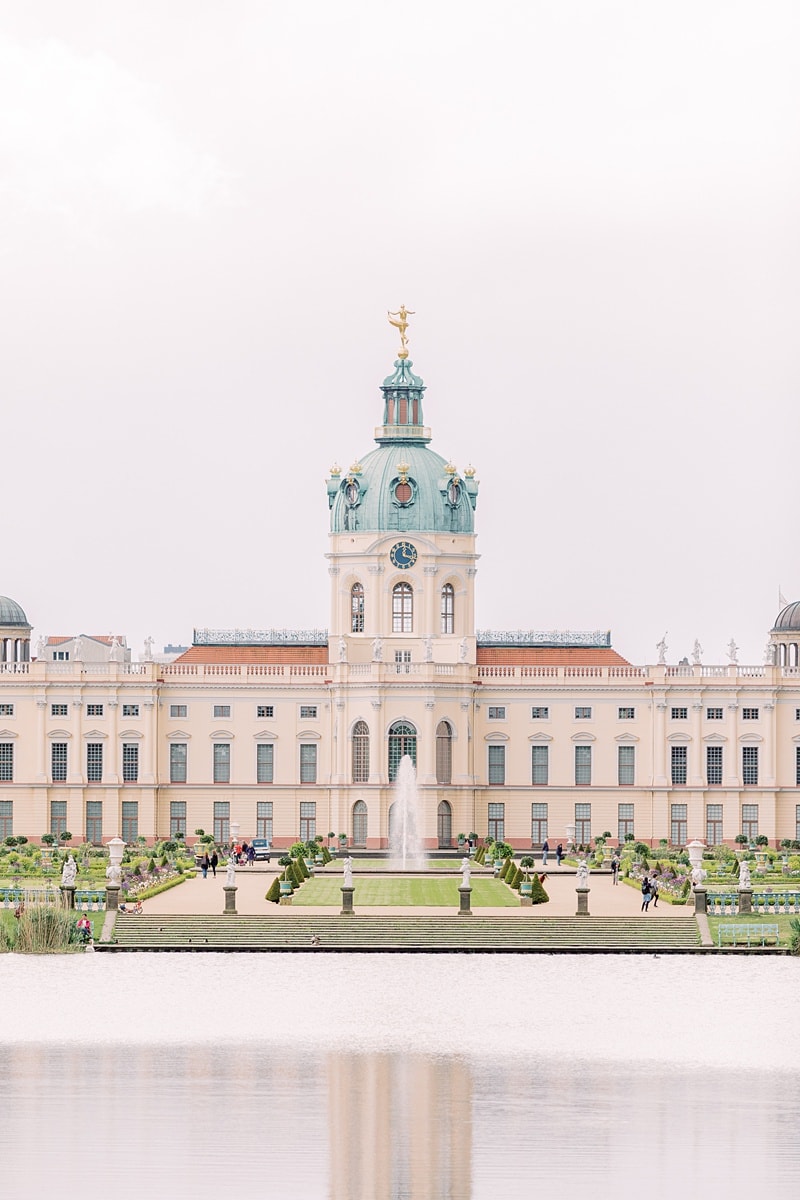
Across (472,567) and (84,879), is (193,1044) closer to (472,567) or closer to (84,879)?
(84,879)

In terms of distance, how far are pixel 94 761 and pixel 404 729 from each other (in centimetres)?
1404

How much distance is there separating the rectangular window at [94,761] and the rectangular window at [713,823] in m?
27.0

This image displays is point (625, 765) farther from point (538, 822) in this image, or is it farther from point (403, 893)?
point (403, 893)

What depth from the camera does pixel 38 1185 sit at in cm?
4591

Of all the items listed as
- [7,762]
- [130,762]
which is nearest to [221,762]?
[130,762]

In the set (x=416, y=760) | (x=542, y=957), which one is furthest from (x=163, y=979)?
(x=416, y=760)

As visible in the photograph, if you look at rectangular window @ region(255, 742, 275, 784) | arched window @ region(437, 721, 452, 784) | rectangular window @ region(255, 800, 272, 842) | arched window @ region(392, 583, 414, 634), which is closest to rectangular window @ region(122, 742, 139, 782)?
rectangular window @ region(255, 742, 275, 784)

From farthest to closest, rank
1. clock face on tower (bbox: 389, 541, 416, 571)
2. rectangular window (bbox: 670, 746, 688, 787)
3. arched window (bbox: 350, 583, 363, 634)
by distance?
1. arched window (bbox: 350, 583, 363, 634)
2. rectangular window (bbox: 670, 746, 688, 787)
3. clock face on tower (bbox: 389, 541, 416, 571)

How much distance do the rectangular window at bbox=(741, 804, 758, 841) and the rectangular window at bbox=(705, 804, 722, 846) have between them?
3.36 ft

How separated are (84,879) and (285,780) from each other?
30076 millimetres

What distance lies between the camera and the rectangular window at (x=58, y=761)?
125062 millimetres

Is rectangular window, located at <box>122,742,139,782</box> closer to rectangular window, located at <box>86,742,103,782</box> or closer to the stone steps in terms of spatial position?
rectangular window, located at <box>86,742,103,782</box>

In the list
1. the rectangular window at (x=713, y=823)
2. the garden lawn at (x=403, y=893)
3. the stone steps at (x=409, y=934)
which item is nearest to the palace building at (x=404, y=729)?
the rectangular window at (x=713, y=823)

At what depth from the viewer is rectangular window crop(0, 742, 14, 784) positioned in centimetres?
12519
